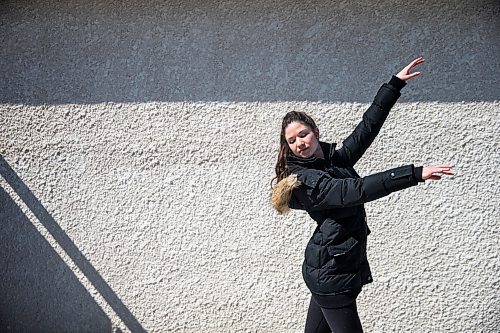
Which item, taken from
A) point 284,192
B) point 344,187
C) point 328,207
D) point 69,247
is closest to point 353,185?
point 344,187

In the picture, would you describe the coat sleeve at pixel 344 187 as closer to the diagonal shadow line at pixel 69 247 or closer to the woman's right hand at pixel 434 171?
the woman's right hand at pixel 434 171

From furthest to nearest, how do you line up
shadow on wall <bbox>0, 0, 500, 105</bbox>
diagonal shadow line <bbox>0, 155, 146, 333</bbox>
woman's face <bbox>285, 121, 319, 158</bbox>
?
diagonal shadow line <bbox>0, 155, 146, 333</bbox> < shadow on wall <bbox>0, 0, 500, 105</bbox> < woman's face <bbox>285, 121, 319, 158</bbox>

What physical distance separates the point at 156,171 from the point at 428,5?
6.54ft

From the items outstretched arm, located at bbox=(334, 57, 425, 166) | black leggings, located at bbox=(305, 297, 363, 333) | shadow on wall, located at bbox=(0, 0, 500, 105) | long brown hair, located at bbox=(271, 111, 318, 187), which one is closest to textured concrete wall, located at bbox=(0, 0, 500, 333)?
shadow on wall, located at bbox=(0, 0, 500, 105)

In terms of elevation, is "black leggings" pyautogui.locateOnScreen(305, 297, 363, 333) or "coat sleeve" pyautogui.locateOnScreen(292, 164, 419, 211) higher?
"coat sleeve" pyautogui.locateOnScreen(292, 164, 419, 211)

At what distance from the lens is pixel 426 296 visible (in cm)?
452

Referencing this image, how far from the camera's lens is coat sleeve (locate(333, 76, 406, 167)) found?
3.39m

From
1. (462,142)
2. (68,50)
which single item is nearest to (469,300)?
(462,142)

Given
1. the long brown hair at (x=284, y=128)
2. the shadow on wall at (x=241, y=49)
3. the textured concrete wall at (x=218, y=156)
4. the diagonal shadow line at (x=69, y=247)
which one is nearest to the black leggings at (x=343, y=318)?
the long brown hair at (x=284, y=128)

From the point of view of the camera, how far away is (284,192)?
10.6ft

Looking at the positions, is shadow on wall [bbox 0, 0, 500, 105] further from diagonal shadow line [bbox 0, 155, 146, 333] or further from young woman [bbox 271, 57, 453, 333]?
young woman [bbox 271, 57, 453, 333]

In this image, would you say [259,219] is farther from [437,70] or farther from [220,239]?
[437,70]

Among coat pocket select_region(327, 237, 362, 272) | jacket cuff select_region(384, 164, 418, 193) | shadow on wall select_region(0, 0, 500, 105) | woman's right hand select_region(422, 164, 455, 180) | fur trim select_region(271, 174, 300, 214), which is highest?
shadow on wall select_region(0, 0, 500, 105)

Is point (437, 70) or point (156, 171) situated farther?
point (156, 171)
